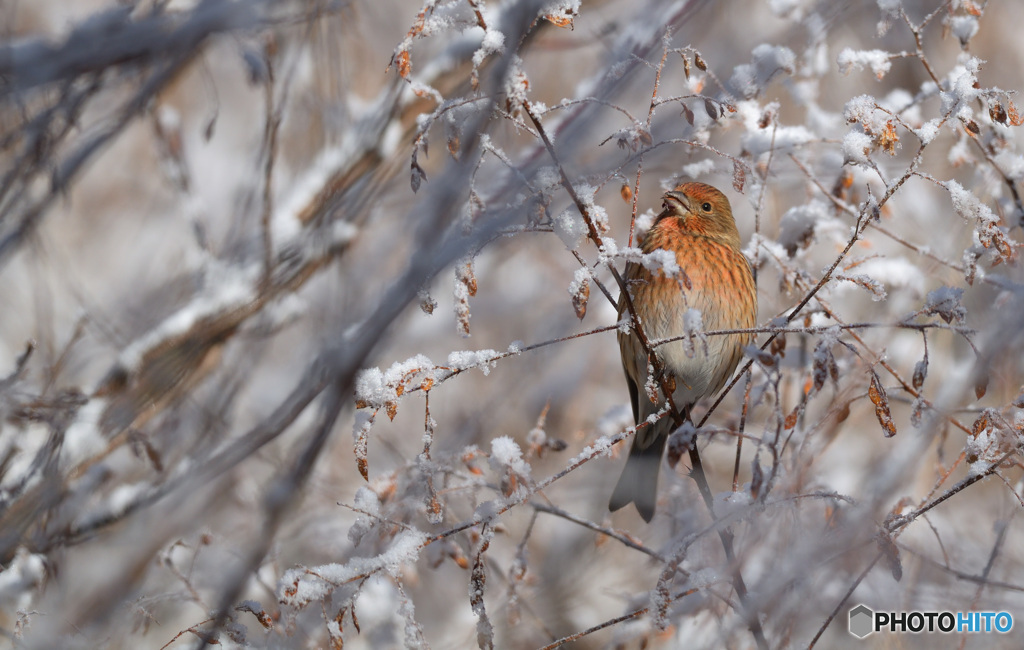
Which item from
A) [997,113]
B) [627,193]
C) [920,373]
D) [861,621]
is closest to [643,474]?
[861,621]

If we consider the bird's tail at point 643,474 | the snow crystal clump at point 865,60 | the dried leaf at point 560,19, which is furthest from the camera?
the bird's tail at point 643,474

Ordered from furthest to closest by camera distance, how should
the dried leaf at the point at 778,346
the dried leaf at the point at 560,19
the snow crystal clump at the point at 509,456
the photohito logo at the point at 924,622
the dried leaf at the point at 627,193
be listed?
1. the photohito logo at the point at 924,622
2. the dried leaf at the point at 778,346
3. the snow crystal clump at the point at 509,456
4. the dried leaf at the point at 627,193
5. the dried leaf at the point at 560,19

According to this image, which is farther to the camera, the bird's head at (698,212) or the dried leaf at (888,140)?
the bird's head at (698,212)

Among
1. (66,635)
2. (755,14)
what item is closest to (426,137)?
(66,635)

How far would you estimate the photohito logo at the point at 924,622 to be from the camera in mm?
2539

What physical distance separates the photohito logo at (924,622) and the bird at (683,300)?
78 centimetres

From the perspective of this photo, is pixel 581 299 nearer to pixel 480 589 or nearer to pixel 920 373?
pixel 480 589

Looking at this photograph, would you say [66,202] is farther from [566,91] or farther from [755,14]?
[755,14]

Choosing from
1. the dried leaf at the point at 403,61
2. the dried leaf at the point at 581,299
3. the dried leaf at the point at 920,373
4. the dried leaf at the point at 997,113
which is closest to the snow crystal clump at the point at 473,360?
the dried leaf at the point at 581,299

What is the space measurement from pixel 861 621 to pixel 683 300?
1.25 meters

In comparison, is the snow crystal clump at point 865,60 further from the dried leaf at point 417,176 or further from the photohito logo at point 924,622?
the photohito logo at point 924,622

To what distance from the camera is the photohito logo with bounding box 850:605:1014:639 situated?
2539 millimetres

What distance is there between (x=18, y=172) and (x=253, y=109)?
7505 millimetres

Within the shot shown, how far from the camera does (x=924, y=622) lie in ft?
8.75
